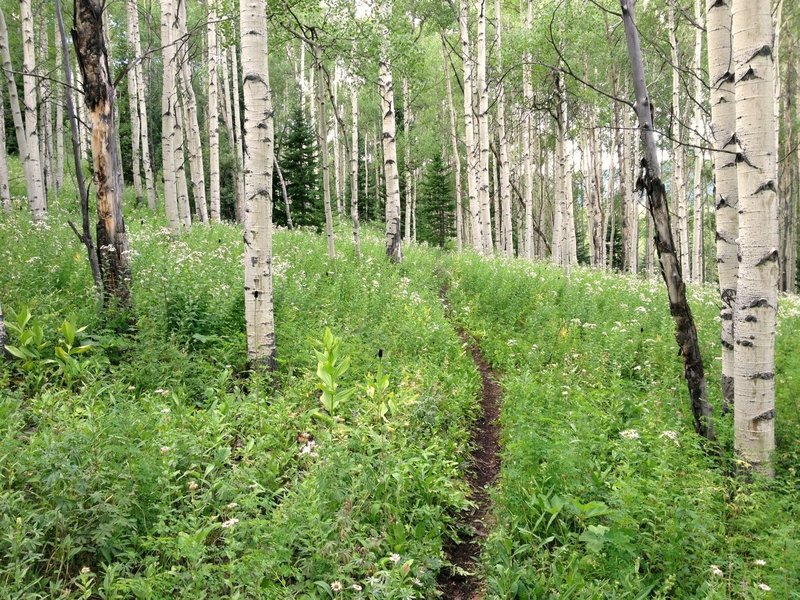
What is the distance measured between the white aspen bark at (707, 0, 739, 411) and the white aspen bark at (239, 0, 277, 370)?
431cm

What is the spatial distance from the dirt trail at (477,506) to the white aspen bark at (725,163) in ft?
7.80

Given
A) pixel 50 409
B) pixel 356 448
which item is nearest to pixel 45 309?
pixel 50 409

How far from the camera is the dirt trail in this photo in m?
3.21

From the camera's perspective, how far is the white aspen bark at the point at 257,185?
197 inches

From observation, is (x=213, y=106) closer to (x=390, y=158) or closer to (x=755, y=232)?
(x=390, y=158)

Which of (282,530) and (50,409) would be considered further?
(50,409)

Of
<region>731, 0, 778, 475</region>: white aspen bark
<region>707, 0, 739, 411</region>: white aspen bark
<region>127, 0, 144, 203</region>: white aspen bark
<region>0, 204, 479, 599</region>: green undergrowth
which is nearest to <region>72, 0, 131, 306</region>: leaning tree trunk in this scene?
<region>0, 204, 479, 599</region>: green undergrowth

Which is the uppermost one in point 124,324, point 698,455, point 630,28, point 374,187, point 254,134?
point 374,187

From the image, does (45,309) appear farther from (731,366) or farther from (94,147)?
(731,366)

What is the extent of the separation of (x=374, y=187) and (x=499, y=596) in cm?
3781

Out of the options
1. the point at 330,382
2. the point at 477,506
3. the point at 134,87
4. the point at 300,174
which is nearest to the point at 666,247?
the point at 477,506

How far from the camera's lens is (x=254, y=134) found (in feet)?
16.5

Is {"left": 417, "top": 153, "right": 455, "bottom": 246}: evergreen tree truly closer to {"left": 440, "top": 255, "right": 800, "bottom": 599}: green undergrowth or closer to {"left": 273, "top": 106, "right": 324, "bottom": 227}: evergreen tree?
{"left": 273, "top": 106, "right": 324, "bottom": 227}: evergreen tree

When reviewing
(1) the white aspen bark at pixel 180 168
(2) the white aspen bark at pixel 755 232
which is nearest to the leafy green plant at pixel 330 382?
(2) the white aspen bark at pixel 755 232
